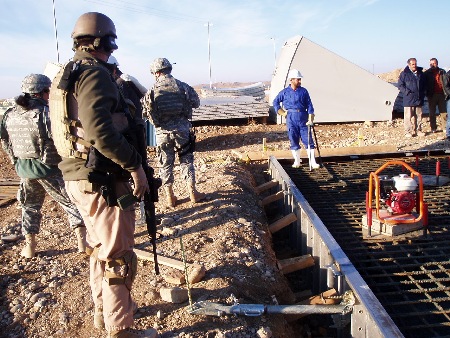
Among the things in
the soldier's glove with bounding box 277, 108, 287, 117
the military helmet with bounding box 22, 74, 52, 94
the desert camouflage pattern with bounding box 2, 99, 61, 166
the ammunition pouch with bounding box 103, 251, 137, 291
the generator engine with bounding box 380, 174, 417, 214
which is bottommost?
the ammunition pouch with bounding box 103, 251, 137, 291

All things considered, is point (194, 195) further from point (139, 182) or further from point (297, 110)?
point (139, 182)

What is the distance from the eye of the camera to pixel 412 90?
11.0 m

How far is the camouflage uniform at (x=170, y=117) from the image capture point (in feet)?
17.6

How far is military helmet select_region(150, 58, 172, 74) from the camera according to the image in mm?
5352

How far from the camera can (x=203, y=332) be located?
9.35 feet

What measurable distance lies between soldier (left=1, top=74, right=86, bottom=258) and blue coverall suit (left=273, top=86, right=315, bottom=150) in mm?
4158

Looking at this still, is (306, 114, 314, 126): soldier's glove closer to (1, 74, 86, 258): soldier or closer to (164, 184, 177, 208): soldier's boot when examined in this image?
(164, 184, 177, 208): soldier's boot

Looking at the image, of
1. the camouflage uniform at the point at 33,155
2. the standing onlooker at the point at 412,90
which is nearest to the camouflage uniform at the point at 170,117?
the camouflage uniform at the point at 33,155

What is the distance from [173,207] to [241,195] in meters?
0.95

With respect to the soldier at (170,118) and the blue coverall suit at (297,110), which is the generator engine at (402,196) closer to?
the soldier at (170,118)

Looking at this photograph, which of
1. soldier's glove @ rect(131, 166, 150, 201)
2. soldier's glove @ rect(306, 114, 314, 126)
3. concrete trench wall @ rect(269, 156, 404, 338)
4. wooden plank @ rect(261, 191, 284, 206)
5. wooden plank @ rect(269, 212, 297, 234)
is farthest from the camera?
soldier's glove @ rect(306, 114, 314, 126)

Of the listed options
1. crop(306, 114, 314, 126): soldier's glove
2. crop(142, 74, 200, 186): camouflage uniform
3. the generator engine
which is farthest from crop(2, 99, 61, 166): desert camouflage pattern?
crop(306, 114, 314, 126): soldier's glove

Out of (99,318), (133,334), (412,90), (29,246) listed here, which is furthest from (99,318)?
(412,90)

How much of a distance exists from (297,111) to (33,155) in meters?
4.45
